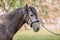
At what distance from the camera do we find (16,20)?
346 inches

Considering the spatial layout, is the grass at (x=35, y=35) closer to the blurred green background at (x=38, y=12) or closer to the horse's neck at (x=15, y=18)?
the blurred green background at (x=38, y=12)

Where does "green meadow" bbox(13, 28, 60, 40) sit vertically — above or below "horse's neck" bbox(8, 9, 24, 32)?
below

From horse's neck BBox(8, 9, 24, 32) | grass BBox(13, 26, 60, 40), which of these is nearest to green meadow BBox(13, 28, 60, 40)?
grass BBox(13, 26, 60, 40)

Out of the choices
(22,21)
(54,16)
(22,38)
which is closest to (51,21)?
(54,16)

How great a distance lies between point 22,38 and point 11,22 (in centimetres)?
1240

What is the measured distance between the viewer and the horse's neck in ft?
28.6

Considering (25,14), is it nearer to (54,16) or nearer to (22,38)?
(22,38)

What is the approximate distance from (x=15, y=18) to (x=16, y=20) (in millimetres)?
60

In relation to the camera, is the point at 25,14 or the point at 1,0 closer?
the point at 25,14

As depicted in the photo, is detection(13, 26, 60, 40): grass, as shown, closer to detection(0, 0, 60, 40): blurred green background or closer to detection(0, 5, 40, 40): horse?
detection(0, 0, 60, 40): blurred green background

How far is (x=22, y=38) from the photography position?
2109 cm

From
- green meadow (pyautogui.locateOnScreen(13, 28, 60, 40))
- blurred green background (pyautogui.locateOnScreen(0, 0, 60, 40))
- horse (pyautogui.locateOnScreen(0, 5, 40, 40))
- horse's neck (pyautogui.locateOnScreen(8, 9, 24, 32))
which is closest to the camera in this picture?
horse (pyautogui.locateOnScreen(0, 5, 40, 40))

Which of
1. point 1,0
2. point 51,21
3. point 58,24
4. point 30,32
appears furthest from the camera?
point 51,21

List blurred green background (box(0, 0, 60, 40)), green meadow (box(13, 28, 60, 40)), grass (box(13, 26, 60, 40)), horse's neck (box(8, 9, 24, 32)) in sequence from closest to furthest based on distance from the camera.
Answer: horse's neck (box(8, 9, 24, 32))
blurred green background (box(0, 0, 60, 40))
grass (box(13, 26, 60, 40))
green meadow (box(13, 28, 60, 40))
